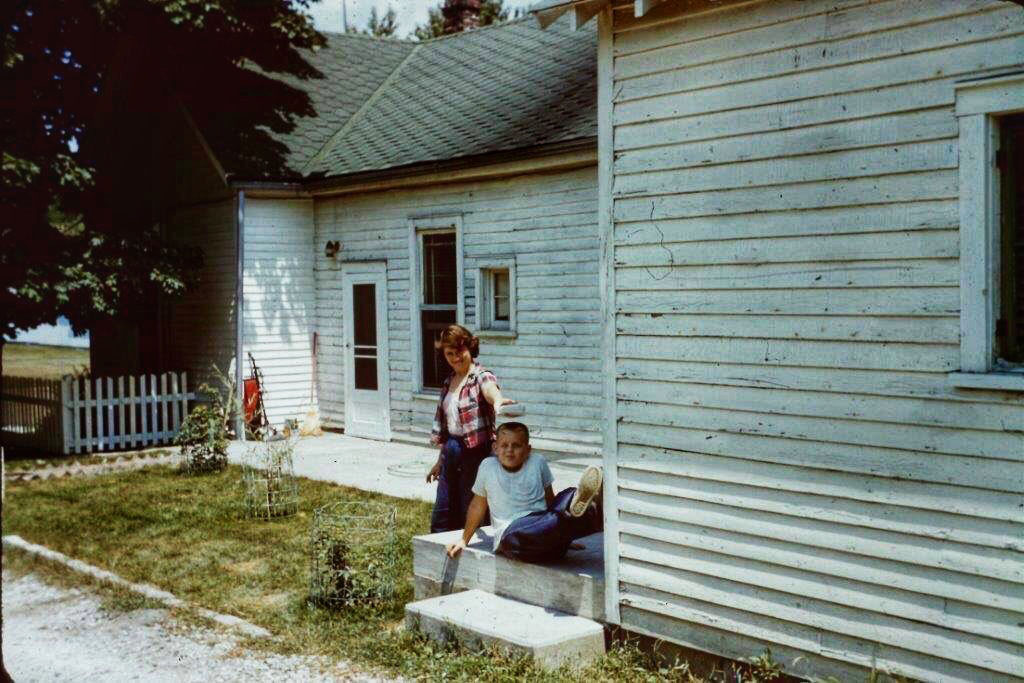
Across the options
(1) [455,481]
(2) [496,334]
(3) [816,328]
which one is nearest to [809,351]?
(3) [816,328]

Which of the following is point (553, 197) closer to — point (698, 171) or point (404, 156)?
point (404, 156)

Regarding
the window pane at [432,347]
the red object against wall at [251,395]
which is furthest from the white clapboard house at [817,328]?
the red object against wall at [251,395]

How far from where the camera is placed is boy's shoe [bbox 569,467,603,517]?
233 inches

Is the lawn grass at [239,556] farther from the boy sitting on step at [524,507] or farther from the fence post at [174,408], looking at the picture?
the fence post at [174,408]

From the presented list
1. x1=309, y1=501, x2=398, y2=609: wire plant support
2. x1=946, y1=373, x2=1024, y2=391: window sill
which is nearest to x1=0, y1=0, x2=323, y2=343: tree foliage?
x1=309, y1=501, x2=398, y2=609: wire plant support

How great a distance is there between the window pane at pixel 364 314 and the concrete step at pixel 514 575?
8.59 meters

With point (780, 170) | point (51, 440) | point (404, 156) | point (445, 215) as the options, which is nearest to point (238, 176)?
point (404, 156)

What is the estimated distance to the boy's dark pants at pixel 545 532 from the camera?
20.0 feet

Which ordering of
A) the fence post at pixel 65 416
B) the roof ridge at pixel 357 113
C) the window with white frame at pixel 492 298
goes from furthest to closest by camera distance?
the roof ridge at pixel 357 113
the fence post at pixel 65 416
the window with white frame at pixel 492 298

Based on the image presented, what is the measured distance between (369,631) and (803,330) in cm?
336

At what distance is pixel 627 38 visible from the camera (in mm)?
Answer: 5785

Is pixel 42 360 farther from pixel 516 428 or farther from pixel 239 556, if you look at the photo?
pixel 516 428

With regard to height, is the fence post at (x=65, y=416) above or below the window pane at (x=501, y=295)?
below

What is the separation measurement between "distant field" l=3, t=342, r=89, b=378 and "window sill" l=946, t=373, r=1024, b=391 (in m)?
26.1
